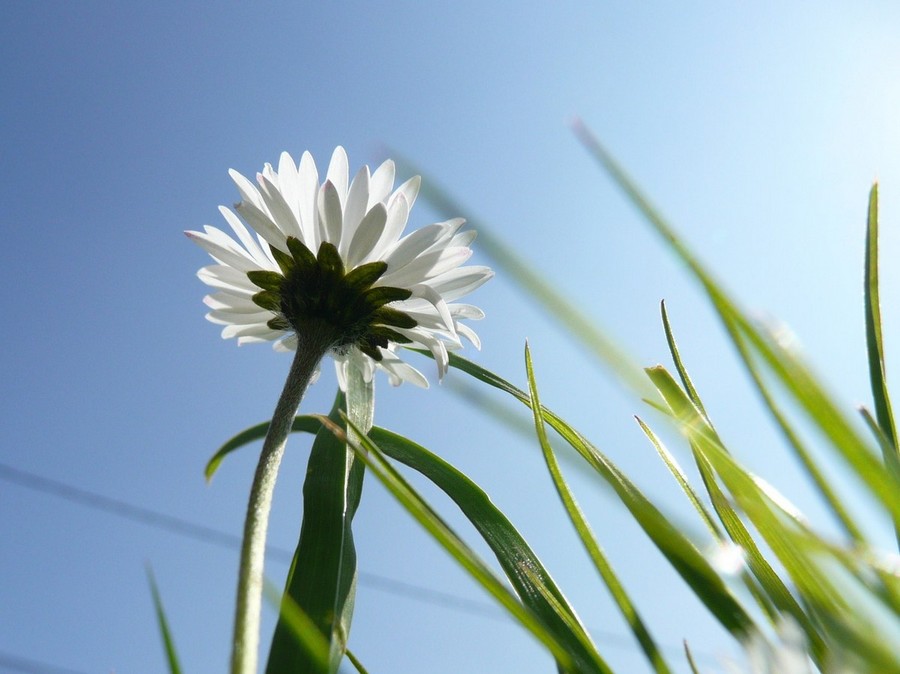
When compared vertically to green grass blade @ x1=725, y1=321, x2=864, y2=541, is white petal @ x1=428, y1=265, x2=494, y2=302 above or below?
above

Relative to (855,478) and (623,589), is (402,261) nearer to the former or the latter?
(623,589)

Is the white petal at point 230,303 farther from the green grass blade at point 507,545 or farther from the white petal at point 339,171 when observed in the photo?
the green grass blade at point 507,545

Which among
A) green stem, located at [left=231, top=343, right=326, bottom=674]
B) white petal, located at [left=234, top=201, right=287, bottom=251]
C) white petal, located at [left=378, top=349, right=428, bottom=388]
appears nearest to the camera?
green stem, located at [left=231, top=343, right=326, bottom=674]

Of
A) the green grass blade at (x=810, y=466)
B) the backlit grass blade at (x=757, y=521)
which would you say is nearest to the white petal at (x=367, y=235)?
the backlit grass blade at (x=757, y=521)

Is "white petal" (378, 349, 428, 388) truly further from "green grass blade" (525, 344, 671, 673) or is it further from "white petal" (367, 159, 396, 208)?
"green grass blade" (525, 344, 671, 673)

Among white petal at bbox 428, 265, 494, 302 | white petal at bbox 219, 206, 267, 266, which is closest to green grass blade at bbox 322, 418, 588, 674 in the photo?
white petal at bbox 428, 265, 494, 302

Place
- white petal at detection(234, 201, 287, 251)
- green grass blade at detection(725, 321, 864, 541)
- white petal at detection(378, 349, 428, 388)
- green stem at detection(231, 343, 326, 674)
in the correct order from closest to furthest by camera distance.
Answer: green grass blade at detection(725, 321, 864, 541) < green stem at detection(231, 343, 326, 674) < white petal at detection(234, 201, 287, 251) < white petal at detection(378, 349, 428, 388)
